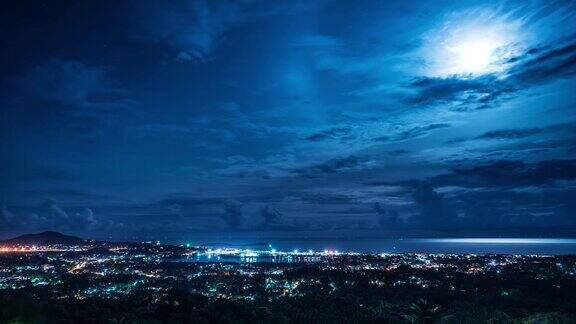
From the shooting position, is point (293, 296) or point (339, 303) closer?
point (339, 303)

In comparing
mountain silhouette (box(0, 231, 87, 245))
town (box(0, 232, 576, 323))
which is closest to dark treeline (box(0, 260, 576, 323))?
town (box(0, 232, 576, 323))

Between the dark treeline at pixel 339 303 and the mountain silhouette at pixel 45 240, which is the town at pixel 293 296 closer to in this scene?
the dark treeline at pixel 339 303

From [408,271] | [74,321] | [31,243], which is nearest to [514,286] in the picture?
[408,271]

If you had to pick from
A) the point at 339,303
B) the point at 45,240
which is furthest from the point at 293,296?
the point at 45,240

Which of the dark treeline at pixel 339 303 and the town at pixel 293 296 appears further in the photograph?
the town at pixel 293 296

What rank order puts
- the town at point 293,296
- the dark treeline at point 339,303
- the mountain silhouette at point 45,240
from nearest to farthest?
the dark treeline at point 339,303 < the town at point 293,296 < the mountain silhouette at point 45,240

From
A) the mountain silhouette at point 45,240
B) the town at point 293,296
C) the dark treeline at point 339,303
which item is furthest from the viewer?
the mountain silhouette at point 45,240

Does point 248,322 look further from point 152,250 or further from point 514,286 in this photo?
point 152,250

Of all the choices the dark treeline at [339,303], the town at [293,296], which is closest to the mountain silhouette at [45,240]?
the town at [293,296]

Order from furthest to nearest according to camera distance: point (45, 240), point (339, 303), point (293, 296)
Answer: point (45, 240), point (293, 296), point (339, 303)

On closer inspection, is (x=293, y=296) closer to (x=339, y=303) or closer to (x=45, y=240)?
(x=339, y=303)

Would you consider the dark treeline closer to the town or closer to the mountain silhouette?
the town
